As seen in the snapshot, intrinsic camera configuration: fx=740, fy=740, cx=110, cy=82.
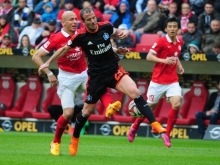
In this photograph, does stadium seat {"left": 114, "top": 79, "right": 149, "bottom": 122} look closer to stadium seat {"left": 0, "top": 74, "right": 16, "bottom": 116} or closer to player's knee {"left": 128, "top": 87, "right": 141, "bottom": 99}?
stadium seat {"left": 0, "top": 74, "right": 16, "bottom": 116}

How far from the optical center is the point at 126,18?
2144 cm

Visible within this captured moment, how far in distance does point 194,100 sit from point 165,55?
5.32 metres

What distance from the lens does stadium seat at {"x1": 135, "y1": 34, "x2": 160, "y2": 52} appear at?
1978 centimetres

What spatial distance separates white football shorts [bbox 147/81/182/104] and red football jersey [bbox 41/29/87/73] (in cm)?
249

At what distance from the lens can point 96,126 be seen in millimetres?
20578

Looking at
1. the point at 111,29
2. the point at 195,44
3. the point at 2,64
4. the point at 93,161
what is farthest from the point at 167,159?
the point at 2,64

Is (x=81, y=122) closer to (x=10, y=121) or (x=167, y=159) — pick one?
(x=167, y=159)

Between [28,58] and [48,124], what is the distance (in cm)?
198

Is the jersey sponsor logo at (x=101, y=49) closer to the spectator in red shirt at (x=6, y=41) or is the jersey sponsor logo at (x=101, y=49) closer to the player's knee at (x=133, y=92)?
the player's knee at (x=133, y=92)

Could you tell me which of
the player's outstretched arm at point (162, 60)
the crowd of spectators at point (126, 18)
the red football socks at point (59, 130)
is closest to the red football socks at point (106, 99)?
the red football socks at point (59, 130)

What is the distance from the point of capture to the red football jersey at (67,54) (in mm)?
12781

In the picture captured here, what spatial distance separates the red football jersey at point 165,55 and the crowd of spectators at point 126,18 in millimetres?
3761

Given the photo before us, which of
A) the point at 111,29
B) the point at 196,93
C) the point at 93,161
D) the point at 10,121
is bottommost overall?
the point at 10,121

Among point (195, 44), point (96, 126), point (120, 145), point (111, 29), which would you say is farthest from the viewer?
point (96, 126)
